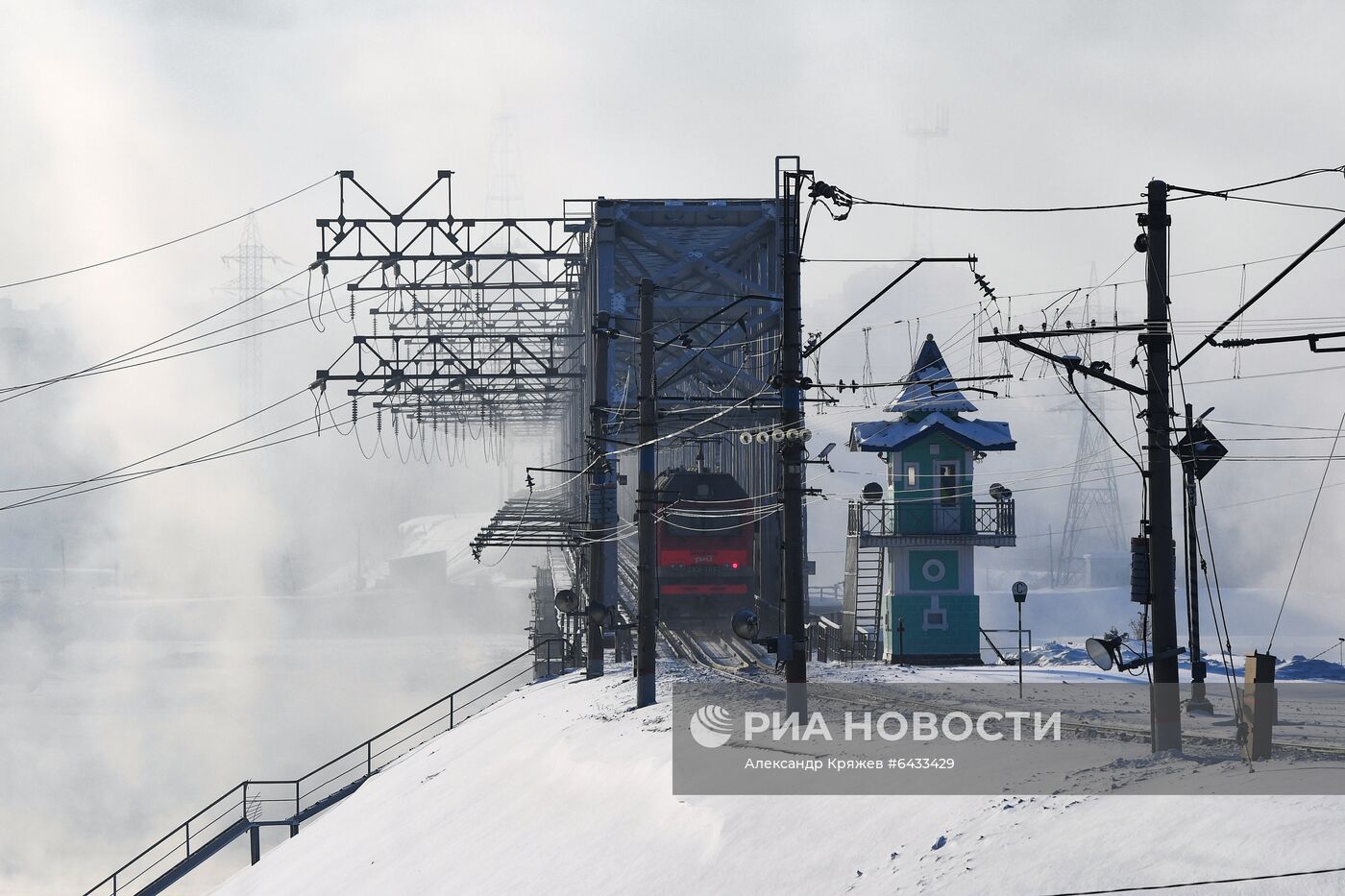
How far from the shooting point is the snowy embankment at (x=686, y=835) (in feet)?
41.9

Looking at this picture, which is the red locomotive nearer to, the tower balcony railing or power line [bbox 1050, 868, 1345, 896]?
the tower balcony railing

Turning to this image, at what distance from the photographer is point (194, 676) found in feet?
469

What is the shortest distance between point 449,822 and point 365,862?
1523 millimetres

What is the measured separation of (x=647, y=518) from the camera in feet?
86.9

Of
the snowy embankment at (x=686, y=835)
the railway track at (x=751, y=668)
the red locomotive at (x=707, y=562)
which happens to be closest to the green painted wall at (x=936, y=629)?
the railway track at (x=751, y=668)

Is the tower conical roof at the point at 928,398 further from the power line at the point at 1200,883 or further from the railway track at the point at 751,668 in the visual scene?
the power line at the point at 1200,883

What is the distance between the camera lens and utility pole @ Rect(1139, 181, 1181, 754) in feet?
55.1

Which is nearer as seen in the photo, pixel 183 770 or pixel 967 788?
pixel 967 788

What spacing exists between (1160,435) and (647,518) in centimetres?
1178

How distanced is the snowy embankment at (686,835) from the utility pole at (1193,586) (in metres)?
6.20

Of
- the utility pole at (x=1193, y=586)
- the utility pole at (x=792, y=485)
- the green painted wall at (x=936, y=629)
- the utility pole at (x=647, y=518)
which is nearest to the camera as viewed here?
the utility pole at (x=1193, y=586)

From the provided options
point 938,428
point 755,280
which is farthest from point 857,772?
point 755,280

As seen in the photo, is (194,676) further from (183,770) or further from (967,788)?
(967,788)

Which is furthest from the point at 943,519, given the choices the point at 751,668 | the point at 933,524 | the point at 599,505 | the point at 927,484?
the point at 599,505
